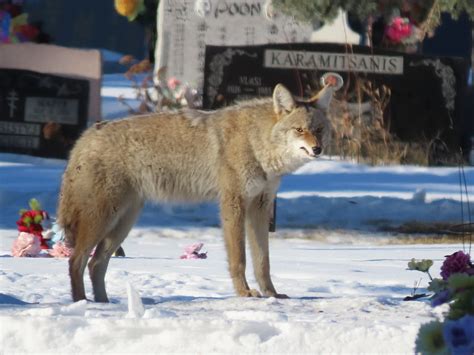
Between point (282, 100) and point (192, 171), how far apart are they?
71 cm

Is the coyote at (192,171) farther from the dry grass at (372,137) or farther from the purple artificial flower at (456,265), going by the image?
the dry grass at (372,137)

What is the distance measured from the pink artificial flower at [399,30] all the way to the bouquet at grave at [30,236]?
37.5ft

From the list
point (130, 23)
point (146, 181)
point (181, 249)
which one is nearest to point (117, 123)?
point (146, 181)

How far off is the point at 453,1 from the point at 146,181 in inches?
292

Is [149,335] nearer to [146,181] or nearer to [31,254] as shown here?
[146,181]

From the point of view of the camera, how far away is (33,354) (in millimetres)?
5570

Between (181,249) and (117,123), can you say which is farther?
(181,249)

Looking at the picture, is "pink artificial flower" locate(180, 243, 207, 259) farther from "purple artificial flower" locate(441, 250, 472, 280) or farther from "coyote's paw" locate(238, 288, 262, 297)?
"purple artificial flower" locate(441, 250, 472, 280)

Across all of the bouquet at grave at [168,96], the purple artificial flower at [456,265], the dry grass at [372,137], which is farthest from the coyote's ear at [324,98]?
the bouquet at grave at [168,96]

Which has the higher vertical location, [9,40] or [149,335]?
[9,40]

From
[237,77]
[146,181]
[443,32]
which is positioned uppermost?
[443,32]

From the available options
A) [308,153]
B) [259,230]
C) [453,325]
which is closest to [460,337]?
[453,325]

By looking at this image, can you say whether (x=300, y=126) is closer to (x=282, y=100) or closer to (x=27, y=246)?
(x=282, y=100)

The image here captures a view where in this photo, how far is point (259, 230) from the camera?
850 centimetres
